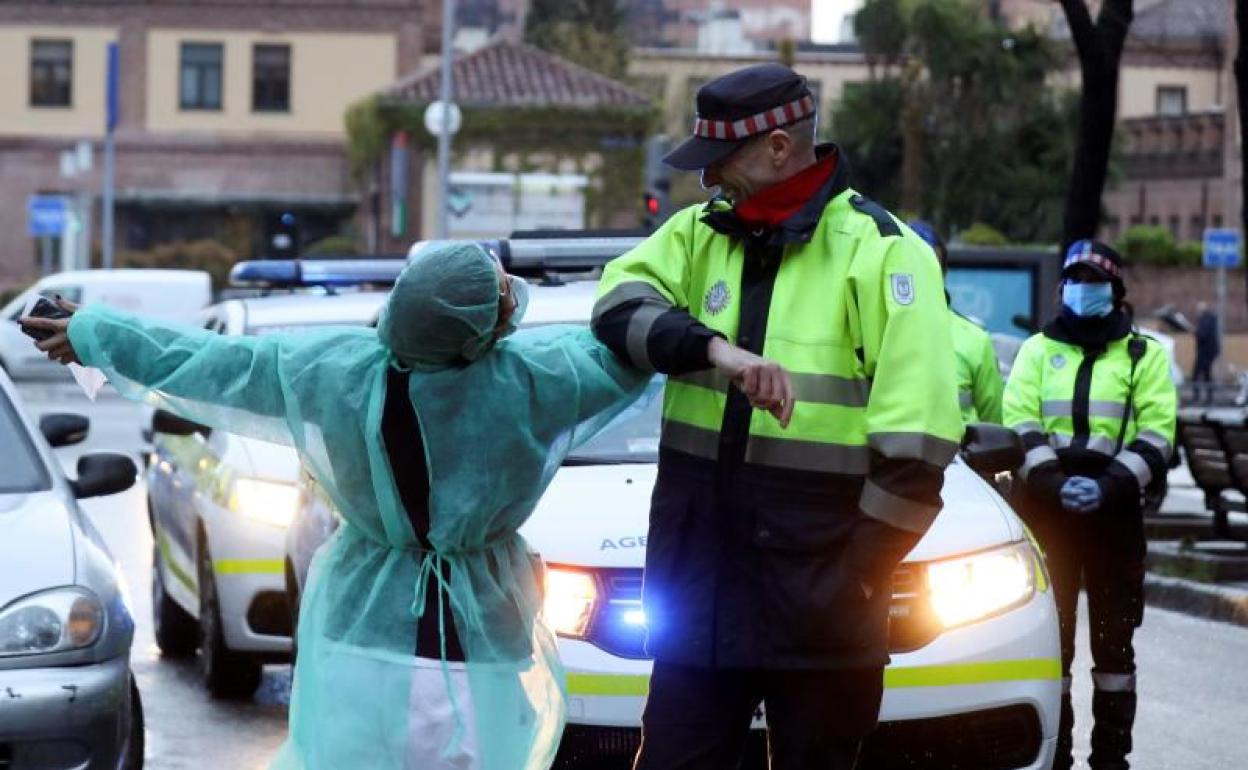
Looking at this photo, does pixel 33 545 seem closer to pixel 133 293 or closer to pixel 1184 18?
pixel 133 293

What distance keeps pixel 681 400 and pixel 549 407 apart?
1.01 ft

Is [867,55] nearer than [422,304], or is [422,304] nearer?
[422,304]

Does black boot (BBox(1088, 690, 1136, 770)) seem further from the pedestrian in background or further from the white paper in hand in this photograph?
the pedestrian in background

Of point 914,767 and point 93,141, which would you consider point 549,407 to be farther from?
point 93,141

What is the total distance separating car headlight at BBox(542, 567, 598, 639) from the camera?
700cm

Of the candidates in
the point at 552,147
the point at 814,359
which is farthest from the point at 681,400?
the point at 552,147

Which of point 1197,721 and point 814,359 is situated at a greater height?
point 814,359

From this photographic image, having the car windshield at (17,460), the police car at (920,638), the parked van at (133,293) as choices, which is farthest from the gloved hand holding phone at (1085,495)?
the parked van at (133,293)

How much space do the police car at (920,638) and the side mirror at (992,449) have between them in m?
0.05

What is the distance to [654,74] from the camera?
7744 centimetres

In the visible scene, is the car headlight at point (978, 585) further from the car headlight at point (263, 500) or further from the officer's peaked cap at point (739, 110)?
the car headlight at point (263, 500)

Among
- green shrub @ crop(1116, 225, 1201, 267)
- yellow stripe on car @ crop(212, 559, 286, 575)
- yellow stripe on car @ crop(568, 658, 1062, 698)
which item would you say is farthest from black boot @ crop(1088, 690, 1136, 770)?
green shrub @ crop(1116, 225, 1201, 267)

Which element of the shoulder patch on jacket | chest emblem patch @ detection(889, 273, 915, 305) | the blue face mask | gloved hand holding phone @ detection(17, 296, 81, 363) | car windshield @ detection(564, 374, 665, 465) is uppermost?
the shoulder patch on jacket

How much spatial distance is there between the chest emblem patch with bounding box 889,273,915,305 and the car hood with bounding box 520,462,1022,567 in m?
2.12
